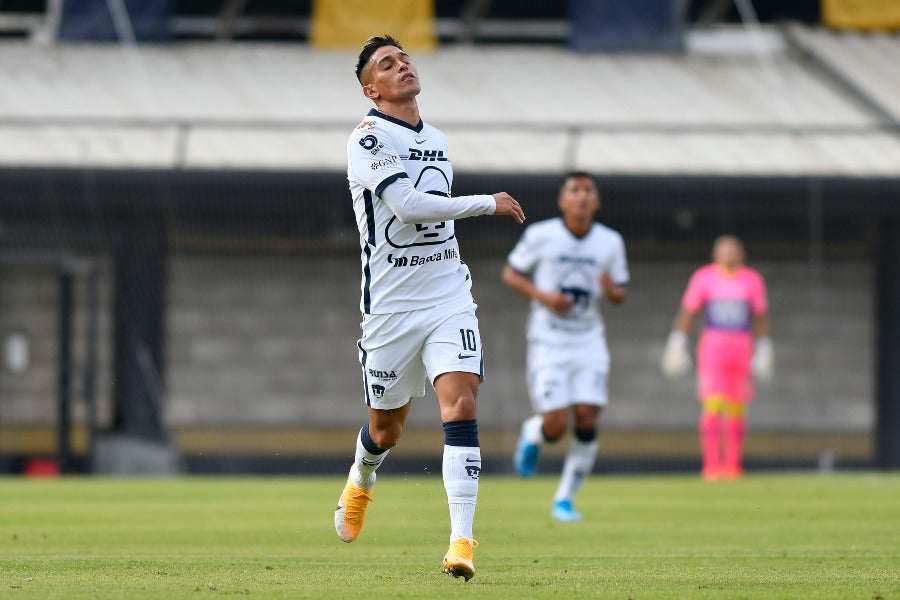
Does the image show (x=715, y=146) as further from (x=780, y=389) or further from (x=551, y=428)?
(x=551, y=428)

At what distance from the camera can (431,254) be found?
8.16m

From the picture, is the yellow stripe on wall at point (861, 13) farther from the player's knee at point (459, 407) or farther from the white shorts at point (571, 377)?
the player's knee at point (459, 407)

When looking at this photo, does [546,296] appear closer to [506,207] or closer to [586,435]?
[586,435]

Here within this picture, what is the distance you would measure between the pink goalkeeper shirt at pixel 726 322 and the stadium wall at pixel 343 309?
370 centimetres

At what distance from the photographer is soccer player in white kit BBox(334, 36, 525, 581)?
7855 mm

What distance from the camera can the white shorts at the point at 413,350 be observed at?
26.3ft

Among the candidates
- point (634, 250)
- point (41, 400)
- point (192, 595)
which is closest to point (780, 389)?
point (634, 250)

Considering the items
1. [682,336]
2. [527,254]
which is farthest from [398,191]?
[682,336]

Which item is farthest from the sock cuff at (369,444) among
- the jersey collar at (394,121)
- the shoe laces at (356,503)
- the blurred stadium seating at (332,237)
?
the blurred stadium seating at (332,237)

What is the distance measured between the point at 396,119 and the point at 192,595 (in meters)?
2.48

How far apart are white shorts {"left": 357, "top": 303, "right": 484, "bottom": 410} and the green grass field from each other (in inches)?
33.0

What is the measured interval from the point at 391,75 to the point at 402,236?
0.73m

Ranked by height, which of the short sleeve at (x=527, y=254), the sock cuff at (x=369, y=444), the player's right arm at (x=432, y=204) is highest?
the player's right arm at (x=432, y=204)

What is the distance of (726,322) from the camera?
1942cm
